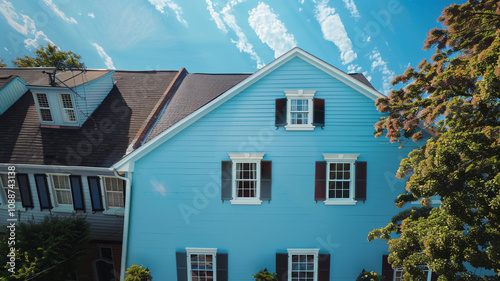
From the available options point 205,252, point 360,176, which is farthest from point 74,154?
point 360,176

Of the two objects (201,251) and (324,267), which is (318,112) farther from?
(201,251)

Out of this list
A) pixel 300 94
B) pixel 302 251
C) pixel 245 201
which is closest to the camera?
pixel 300 94

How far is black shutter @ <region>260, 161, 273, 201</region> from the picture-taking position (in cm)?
798

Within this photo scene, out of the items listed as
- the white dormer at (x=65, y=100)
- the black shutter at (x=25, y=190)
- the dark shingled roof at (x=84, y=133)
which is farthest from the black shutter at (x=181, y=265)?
the white dormer at (x=65, y=100)

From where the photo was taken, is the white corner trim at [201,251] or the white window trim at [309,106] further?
the white corner trim at [201,251]

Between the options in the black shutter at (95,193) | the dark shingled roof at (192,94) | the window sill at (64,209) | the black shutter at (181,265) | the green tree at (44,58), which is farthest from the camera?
the green tree at (44,58)

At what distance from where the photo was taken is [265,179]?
7996 mm

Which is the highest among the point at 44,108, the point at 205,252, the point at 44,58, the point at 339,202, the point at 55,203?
the point at 44,58

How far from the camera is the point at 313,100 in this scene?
8.00m

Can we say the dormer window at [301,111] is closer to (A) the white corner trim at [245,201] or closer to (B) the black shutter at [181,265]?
(A) the white corner trim at [245,201]

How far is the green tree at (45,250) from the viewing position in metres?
7.23

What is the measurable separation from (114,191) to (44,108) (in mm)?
5581

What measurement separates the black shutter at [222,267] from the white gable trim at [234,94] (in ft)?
15.7

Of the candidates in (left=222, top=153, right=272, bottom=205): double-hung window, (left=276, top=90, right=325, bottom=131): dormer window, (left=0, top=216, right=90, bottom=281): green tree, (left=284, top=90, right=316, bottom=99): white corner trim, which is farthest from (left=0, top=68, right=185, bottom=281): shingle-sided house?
(left=284, top=90, right=316, bottom=99): white corner trim
